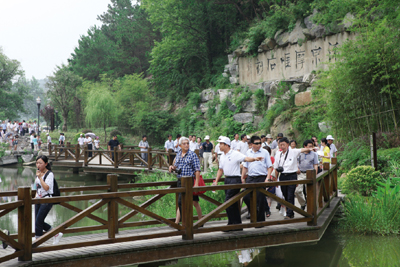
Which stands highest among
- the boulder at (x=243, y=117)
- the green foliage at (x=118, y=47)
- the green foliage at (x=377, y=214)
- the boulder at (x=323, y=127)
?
the green foliage at (x=118, y=47)

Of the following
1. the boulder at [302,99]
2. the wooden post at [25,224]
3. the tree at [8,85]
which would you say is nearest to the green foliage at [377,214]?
the wooden post at [25,224]

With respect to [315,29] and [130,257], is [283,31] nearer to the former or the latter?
[315,29]

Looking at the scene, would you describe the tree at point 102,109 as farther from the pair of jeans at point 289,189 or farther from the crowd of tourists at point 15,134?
the pair of jeans at point 289,189

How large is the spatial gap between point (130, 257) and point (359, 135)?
34.1 ft

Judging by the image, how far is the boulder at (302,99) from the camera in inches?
755

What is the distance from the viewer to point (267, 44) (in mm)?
22688

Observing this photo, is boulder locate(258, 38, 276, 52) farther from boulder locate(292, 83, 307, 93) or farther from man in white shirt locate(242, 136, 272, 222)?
man in white shirt locate(242, 136, 272, 222)

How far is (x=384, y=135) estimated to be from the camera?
1248cm

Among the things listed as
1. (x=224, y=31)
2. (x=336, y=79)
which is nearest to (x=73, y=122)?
(x=224, y=31)

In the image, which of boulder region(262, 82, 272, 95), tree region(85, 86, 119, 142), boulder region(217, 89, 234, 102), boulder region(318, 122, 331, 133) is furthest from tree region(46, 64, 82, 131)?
boulder region(318, 122, 331, 133)

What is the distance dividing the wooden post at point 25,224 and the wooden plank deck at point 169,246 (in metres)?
0.12

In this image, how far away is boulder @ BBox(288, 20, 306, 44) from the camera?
67.8 ft

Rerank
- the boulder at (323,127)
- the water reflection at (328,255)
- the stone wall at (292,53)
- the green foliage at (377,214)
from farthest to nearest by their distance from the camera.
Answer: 1. the stone wall at (292,53)
2. the boulder at (323,127)
3. the green foliage at (377,214)
4. the water reflection at (328,255)

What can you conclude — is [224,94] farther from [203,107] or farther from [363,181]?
[363,181]
